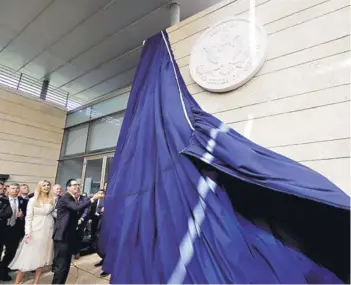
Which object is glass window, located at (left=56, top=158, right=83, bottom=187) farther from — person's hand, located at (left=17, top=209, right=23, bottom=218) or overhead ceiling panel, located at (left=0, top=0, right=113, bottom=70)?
person's hand, located at (left=17, top=209, right=23, bottom=218)

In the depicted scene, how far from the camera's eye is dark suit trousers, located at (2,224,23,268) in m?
2.69

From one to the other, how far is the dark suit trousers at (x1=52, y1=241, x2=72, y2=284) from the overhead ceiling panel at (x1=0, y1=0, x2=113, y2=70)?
324cm

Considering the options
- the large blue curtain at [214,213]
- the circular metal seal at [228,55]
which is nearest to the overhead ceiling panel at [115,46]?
the circular metal seal at [228,55]

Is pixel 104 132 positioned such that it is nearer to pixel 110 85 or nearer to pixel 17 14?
pixel 110 85

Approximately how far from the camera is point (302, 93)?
156 centimetres

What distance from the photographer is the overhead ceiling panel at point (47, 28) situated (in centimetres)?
370

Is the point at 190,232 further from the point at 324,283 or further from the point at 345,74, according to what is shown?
the point at 345,74

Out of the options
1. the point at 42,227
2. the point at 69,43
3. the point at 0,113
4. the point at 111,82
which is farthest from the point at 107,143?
the point at 42,227

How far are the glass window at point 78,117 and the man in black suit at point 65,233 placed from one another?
379cm

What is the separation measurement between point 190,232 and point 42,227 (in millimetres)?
1788

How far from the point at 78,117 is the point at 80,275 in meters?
4.14

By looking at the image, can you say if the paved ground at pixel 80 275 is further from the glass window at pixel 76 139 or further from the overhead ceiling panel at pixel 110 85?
the overhead ceiling panel at pixel 110 85

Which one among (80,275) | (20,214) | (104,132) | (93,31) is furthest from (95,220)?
(93,31)

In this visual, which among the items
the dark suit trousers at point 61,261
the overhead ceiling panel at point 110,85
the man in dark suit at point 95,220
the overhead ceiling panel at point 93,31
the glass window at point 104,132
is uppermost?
the overhead ceiling panel at point 93,31
